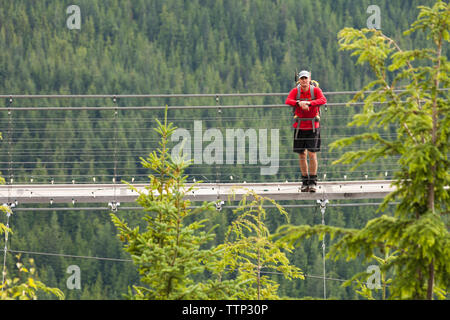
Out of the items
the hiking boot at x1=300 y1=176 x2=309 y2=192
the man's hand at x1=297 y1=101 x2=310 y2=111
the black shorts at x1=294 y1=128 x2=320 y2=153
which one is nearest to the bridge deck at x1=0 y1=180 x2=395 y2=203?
the hiking boot at x1=300 y1=176 x2=309 y2=192

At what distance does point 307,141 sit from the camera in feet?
25.3

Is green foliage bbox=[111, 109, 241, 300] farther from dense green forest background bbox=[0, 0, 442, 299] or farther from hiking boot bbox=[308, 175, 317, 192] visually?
dense green forest background bbox=[0, 0, 442, 299]

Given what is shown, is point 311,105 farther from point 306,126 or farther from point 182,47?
point 182,47

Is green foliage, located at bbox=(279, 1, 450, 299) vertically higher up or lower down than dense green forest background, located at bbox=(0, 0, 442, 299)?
lower down

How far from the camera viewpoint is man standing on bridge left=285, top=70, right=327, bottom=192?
24.9ft

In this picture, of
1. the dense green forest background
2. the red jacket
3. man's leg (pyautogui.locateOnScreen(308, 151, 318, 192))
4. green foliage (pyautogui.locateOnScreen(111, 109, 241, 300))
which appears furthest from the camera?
the dense green forest background

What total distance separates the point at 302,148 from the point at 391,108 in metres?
2.94

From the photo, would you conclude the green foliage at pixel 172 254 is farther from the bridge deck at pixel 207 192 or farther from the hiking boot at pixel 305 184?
the hiking boot at pixel 305 184

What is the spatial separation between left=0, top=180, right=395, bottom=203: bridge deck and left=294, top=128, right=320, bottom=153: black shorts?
1.15ft

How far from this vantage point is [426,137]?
4.85m

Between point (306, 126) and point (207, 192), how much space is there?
98 centimetres

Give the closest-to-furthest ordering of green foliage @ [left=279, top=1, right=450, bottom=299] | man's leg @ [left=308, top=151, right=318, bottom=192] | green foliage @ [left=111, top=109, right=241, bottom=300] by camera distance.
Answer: green foliage @ [left=279, top=1, right=450, bottom=299] < green foliage @ [left=111, top=109, right=241, bottom=300] < man's leg @ [left=308, top=151, right=318, bottom=192]

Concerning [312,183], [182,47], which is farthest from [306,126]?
[182,47]
